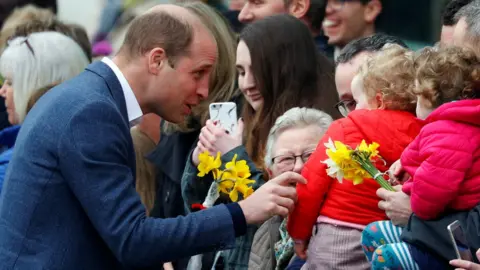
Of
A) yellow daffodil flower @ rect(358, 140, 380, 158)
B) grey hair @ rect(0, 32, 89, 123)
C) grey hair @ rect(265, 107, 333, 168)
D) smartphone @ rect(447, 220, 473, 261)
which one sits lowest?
grey hair @ rect(0, 32, 89, 123)

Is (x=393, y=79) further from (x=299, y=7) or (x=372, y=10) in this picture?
(x=372, y=10)

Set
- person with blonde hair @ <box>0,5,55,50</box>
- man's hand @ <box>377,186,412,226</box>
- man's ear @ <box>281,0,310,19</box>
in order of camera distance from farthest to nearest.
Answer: person with blonde hair @ <box>0,5,55,50</box>, man's ear @ <box>281,0,310,19</box>, man's hand @ <box>377,186,412,226</box>

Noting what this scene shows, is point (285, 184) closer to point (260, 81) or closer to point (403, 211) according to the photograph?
point (403, 211)

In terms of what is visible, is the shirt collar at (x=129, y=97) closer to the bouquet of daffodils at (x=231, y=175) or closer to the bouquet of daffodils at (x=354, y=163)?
the bouquet of daffodils at (x=231, y=175)

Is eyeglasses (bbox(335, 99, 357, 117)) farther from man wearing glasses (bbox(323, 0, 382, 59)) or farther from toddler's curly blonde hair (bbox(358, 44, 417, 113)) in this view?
man wearing glasses (bbox(323, 0, 382, 59))

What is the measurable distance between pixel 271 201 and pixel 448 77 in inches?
32.7

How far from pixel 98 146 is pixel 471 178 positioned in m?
1.38

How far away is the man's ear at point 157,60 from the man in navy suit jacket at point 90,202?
15 cm

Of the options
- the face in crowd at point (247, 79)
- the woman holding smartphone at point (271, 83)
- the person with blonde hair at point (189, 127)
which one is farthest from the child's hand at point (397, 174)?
the person with blonde hair at point (189, 127)

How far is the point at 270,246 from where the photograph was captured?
199 inches

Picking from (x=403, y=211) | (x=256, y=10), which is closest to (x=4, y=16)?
(x=256, y=10)

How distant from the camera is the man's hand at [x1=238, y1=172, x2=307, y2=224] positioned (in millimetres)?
4328

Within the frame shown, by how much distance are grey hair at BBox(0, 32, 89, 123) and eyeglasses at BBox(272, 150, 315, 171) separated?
2.23 metres

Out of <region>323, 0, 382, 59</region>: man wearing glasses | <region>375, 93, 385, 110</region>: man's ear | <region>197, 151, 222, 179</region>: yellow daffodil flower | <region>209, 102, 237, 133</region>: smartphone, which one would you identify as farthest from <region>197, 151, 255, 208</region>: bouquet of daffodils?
<region>323, 0, 382, 59</region>: man wearing glasses
